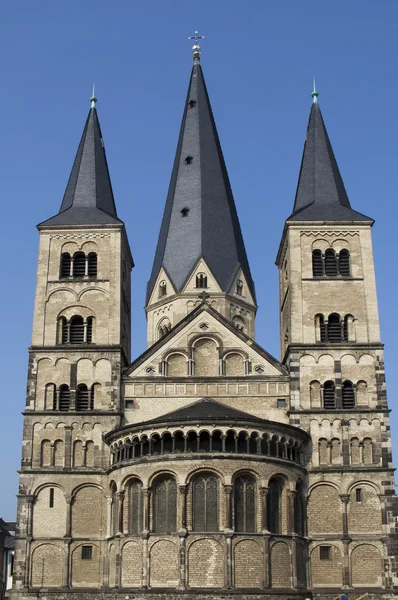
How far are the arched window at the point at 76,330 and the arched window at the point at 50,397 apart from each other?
7.93 feet

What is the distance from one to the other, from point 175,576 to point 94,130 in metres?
24.0

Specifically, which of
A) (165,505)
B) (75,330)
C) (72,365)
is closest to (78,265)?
(75,330)

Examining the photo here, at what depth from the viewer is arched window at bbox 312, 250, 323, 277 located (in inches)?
1629

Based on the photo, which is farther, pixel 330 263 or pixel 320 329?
pixel 330 263

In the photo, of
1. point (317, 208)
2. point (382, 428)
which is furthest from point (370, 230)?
point (382, 428)

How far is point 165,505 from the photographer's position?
34.4 meters

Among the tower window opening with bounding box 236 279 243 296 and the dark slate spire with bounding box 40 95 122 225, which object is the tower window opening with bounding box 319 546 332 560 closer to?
the tower window opening with bounding box 236 279 243 296

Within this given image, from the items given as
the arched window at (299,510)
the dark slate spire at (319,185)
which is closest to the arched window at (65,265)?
the dark slate spire at (319,185)

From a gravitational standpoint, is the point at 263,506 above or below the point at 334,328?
below

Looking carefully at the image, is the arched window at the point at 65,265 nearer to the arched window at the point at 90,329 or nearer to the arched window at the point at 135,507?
the arched window at the point at 90,329

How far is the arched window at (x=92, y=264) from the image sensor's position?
41656 millimetres

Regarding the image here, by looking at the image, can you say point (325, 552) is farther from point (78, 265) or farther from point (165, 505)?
point (78, 265)

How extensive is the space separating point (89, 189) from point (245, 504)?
18.5 metres

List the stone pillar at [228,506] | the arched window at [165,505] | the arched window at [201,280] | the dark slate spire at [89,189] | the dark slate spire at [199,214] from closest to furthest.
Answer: the stone pillar at [228,506] → the arched window at [165,505] → the dark slate spire at [89,189] → the arched window at [201,280] → the dark slate spire at [199,214]
